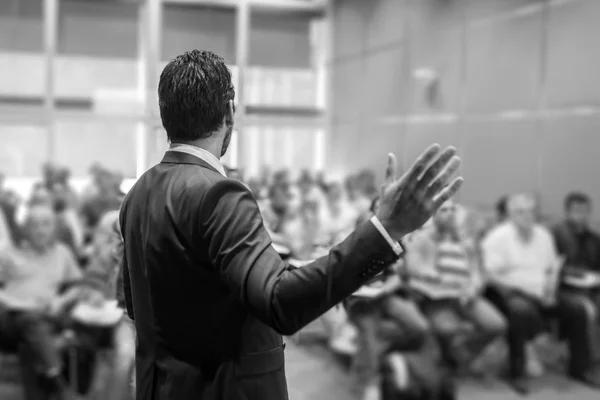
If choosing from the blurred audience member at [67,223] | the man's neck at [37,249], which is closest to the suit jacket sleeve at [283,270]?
the man's neck at [37,249]

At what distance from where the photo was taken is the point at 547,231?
15.3 feet

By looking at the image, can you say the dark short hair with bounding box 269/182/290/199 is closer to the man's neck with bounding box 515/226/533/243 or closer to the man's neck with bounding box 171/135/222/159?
the man's neck with bounding box 171/135/222/159

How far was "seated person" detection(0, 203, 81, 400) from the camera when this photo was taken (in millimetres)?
3367

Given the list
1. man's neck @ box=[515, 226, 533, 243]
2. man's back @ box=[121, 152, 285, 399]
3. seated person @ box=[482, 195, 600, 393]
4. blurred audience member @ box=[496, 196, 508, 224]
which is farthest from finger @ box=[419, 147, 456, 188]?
blurred audience member @ box=[496, 196, 508, 224]

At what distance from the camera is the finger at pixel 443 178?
840 mm

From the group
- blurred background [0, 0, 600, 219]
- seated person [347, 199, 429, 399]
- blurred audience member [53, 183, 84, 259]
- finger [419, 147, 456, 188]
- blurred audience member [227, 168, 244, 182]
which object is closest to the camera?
finger [419, 147, 456, 188]

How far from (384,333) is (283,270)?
262cm

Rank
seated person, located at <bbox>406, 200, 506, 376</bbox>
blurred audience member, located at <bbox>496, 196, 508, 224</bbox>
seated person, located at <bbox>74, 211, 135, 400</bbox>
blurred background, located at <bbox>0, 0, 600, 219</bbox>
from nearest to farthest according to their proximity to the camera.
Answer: blurred background, located at <bbox>0, 0, 600, 219</bbox>
seated person, located at <bbox>74, 211, 135, 400</bbox>
seated person, located at <bbox>406, 200, 506, 376</bbox>
blurred audience member, located at <bbox>496, 196, 508, 224</bbox>

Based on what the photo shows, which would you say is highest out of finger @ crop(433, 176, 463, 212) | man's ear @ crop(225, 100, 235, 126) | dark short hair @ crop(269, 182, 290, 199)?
man's ear @ crop(225, 100, 235, 126)

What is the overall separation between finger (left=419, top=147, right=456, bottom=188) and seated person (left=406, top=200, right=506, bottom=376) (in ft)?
9.27

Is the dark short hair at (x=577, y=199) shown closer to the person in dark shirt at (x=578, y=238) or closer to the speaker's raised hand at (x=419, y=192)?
the person in dark shirt at (x=578, y=238)

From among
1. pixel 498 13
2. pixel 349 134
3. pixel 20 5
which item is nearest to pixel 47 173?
pixel 20 5

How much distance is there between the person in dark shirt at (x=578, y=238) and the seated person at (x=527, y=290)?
9cm

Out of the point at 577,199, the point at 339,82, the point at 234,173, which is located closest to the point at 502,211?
the point at 577,199
